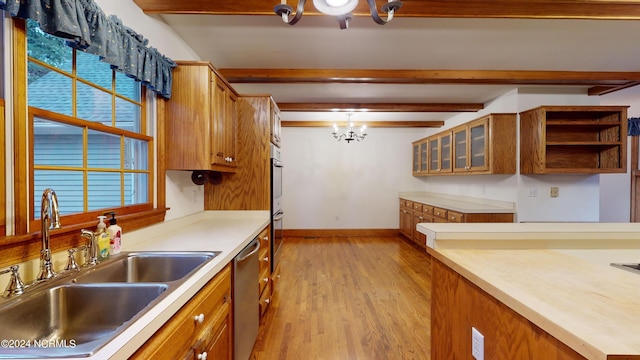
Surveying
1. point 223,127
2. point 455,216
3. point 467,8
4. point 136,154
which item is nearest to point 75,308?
point 136,154

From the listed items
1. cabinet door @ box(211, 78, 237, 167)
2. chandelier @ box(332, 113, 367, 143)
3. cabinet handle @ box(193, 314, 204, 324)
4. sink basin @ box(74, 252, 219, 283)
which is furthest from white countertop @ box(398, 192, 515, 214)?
cabinet handle @ box(193, 314, 204, 324)

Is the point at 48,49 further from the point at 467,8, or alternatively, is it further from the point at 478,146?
the point at 478,146

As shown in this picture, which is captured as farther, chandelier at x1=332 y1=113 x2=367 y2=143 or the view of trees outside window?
chandelier at x1=332 y1=113 x2=367 y2=143

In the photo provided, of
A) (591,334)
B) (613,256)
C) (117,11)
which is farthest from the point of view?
(117,11)

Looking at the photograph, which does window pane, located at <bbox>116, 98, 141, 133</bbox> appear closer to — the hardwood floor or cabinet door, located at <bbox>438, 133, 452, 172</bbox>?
the hardwood floor

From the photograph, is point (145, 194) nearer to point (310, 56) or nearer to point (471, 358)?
point (310, 56)

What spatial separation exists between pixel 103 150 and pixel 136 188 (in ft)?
1.21

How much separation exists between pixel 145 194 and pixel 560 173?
4.41 metres

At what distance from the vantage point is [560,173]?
346cm

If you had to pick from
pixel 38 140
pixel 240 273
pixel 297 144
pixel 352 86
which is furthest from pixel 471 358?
pixel 297 144

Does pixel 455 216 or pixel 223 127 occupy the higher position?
pixel 223 127

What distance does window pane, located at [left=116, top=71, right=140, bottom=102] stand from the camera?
1.74m

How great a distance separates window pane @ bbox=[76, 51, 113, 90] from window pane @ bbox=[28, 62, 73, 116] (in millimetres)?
123

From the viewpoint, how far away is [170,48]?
2236 mm
